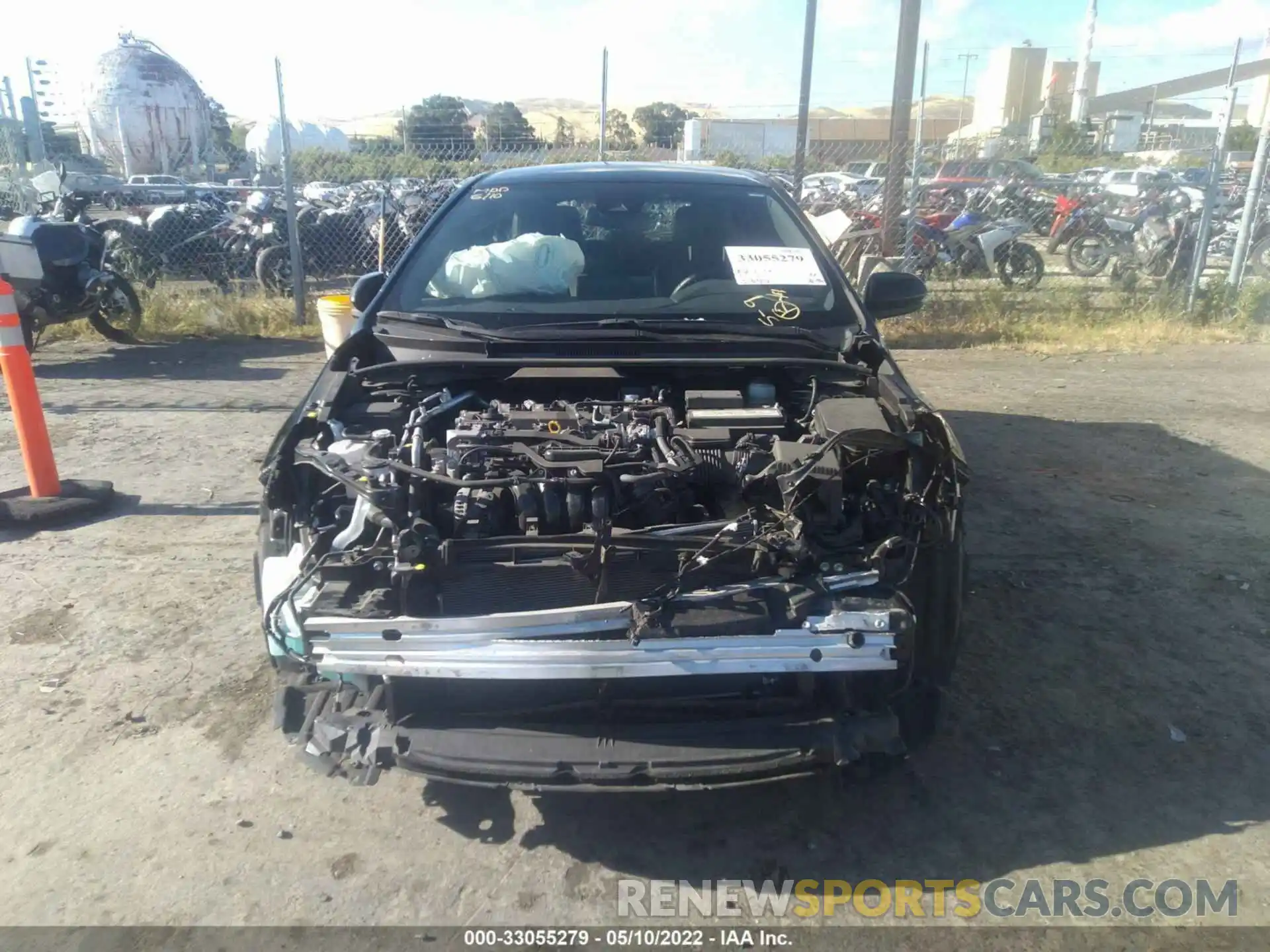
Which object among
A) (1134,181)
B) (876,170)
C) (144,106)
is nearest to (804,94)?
(1134,181)

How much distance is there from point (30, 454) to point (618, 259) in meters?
3.42

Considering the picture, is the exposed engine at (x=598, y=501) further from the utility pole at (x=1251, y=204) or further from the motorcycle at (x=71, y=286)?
the utility pole at (x=1251, y=204)

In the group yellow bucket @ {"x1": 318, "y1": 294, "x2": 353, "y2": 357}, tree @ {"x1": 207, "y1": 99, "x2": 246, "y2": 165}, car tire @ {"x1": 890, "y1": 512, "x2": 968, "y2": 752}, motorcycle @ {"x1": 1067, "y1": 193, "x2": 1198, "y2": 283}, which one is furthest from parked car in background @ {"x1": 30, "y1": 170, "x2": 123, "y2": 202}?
tree @ {"x1": 207, "y1": 99, "x2": 246, "y2": 165}

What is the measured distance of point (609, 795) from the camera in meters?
2.57

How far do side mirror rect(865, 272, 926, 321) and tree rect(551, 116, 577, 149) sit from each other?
1099cm

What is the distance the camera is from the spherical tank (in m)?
30.0

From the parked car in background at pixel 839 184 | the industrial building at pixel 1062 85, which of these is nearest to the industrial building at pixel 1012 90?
the industrial building at pixel 1062 85

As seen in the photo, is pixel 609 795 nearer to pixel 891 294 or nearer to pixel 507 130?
pixel 891 294

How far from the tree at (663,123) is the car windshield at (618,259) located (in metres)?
13.5

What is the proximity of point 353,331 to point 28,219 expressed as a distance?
7415 mm

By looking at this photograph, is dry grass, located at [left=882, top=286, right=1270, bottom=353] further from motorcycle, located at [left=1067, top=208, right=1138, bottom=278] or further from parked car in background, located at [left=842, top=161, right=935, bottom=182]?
parked car in background, located at [left=842, top=161, right=935, bottom=182]

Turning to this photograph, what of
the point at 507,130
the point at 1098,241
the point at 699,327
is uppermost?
the point at 507,130

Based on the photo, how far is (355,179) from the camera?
58.9ft

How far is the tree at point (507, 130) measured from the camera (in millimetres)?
13618
